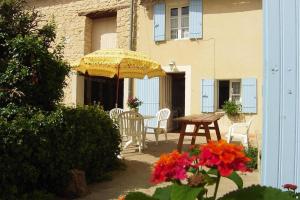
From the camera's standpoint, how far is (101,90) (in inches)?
709

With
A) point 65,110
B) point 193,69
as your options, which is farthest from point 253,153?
point 193,69

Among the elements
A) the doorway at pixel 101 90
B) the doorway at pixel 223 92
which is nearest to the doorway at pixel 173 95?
the doorway at pixel 223 92

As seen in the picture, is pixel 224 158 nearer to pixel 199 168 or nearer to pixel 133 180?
pixel 199 168

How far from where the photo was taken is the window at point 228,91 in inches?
518

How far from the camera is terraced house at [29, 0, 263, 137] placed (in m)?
12.7

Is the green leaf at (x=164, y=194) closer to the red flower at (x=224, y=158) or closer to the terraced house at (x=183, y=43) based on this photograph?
the red flower at (x=224, y=158)

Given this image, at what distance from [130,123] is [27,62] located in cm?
346

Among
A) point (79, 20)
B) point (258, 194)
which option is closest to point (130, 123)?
point (258, 194)

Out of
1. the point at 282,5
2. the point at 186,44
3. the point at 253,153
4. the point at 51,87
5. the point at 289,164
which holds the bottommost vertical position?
the point at 253,153

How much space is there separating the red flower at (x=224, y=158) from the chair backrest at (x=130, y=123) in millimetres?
6982

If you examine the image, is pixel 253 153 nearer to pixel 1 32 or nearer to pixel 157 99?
pixel 1 32

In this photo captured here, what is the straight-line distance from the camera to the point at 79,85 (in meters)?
15.9

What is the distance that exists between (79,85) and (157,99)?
3510 millimetres

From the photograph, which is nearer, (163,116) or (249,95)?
(163,116)
